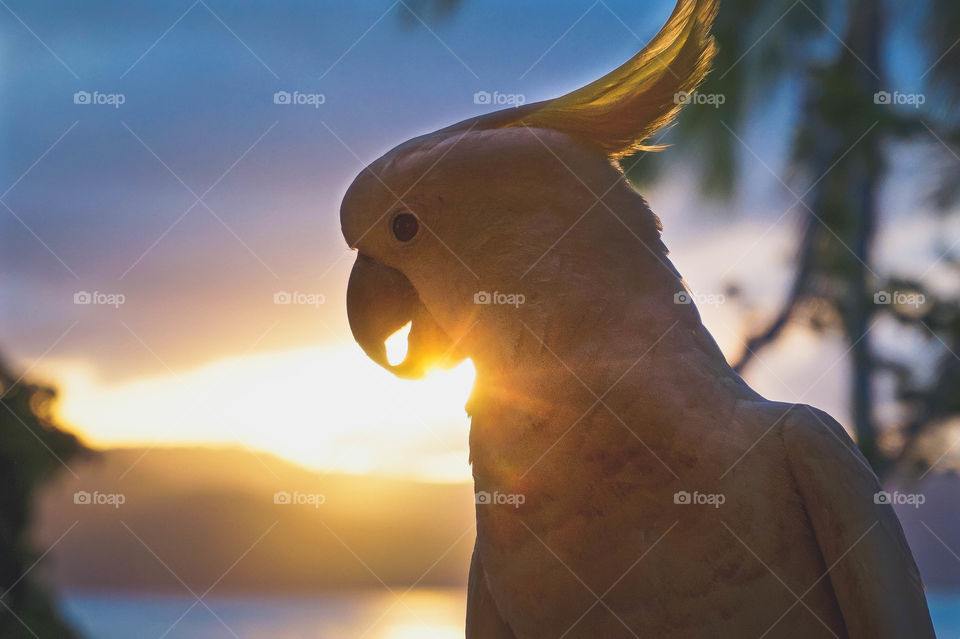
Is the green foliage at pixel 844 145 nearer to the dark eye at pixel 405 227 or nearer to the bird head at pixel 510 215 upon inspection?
the bird head at pixel 510 215

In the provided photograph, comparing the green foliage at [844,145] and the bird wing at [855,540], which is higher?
the green foliage at [844,145]

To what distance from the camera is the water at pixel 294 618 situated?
5.03 meters

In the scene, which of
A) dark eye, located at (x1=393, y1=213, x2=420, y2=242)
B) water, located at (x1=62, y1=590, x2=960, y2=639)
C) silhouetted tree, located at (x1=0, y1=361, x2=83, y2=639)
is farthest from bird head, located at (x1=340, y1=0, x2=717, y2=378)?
silhouetted tree, located at (x1=0, y1=361, x2=83, y2=639)

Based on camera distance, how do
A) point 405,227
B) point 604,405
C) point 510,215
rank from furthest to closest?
point 405,227
point 510,215
point 604,405

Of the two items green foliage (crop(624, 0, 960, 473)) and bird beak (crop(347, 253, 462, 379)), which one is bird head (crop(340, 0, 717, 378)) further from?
green foliage (crop(624, 0, 960, 473))

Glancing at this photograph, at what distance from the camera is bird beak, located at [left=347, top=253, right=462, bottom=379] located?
193 cm

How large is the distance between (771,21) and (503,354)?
6.79 metres

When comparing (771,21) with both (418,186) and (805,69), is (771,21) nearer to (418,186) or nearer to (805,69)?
(805,69)

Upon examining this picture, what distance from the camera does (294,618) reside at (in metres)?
7.79

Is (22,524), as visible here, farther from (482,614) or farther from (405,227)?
(405,227)

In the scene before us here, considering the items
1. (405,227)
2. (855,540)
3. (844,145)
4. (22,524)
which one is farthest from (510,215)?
(844,145)

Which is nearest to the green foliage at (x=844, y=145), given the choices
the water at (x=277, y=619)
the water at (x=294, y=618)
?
the water at (x=294, y=618)

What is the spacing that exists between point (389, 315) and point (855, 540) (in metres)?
1.15

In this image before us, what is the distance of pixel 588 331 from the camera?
165 centimetres
